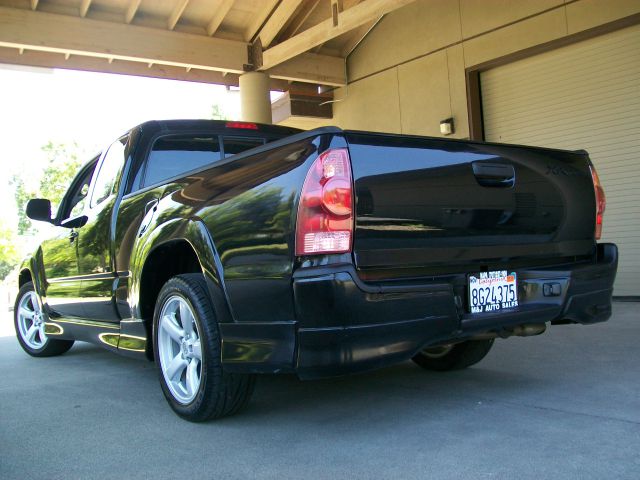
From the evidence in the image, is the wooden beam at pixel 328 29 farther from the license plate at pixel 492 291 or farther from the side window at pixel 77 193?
the license plate at pixel 492 291

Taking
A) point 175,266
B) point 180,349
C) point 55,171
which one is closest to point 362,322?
point 180,349

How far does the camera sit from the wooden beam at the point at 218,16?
403 inches

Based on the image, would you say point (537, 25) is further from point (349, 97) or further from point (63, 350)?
point (63, 350)

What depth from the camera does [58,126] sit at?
→ 154ft

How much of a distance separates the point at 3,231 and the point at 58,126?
8987 millimetres

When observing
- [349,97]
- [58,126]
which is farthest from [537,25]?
[58,126]

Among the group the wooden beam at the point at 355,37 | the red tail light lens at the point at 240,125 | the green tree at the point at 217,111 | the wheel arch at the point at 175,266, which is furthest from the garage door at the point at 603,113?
the green tree at the point at 217,111

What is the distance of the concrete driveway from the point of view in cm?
256

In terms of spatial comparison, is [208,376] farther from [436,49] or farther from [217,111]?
[217,111]

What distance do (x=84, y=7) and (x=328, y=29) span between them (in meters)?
3.78

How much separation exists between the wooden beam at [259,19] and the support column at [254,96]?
2.25 feet

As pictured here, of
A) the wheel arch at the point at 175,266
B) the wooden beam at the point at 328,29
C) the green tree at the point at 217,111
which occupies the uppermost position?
the green tree at the point at 217,111

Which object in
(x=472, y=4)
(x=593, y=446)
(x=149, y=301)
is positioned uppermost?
(x=472, y=4)

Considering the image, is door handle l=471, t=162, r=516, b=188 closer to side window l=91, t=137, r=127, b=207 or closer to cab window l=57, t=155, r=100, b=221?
side window l=91, t=137, r=127, b=207
